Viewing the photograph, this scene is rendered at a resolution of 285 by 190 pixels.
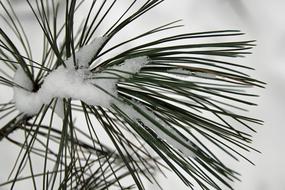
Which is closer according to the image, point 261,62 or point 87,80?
point 87,80

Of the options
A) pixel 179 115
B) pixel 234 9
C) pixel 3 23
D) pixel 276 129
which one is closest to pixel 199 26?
pixel 234 9

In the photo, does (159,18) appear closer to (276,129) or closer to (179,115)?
(276,129)

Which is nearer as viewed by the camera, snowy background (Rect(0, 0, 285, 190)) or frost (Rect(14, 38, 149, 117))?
frost (Rect(14, 38, 149, 117))

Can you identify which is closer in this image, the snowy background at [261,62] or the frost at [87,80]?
the frost at [87,80]

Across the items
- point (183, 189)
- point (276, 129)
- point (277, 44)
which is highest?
point (277, 44)

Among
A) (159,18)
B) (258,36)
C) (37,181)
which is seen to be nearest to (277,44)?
(258,36)

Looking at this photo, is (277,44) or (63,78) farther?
(277,44)

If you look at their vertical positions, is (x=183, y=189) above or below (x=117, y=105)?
below
